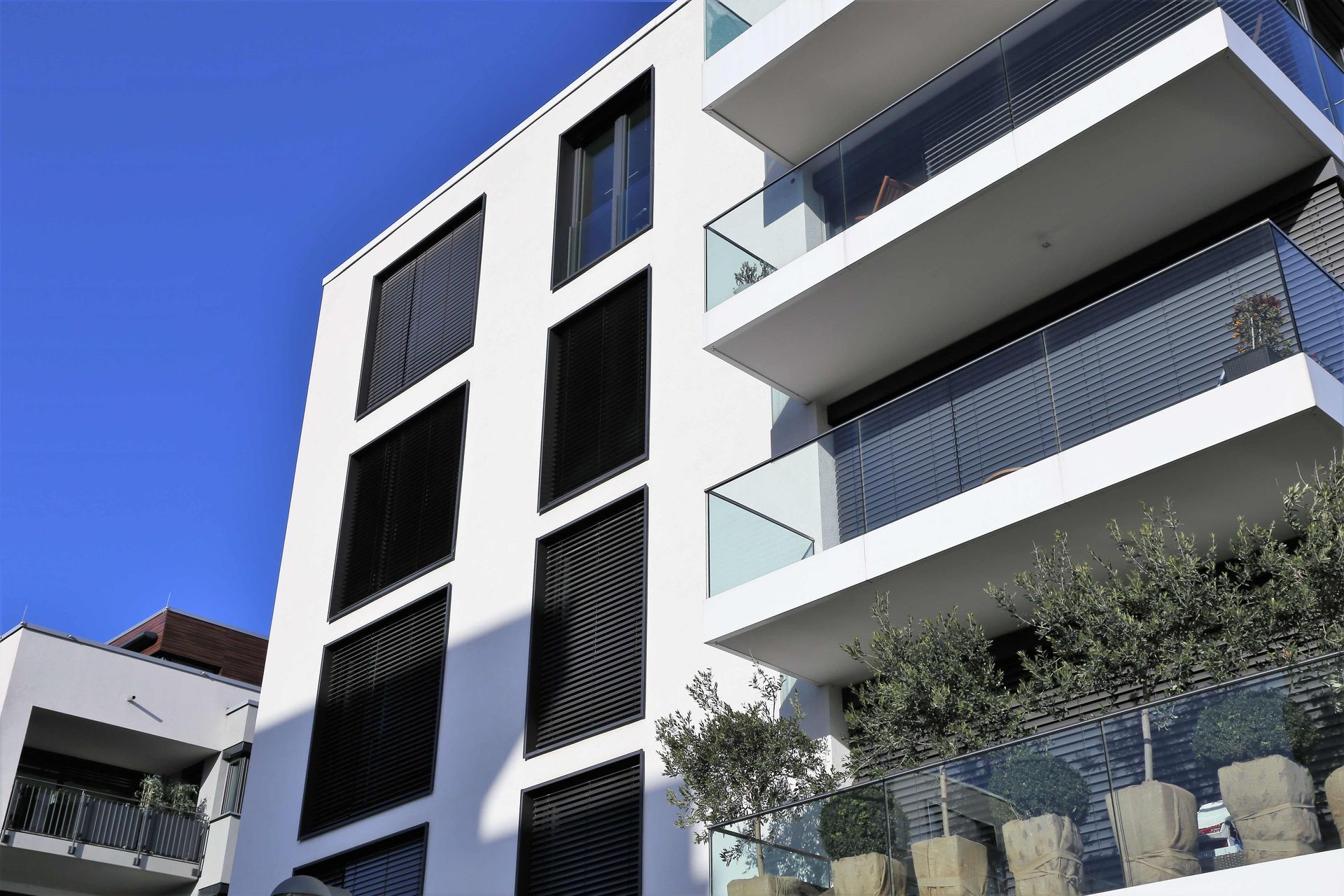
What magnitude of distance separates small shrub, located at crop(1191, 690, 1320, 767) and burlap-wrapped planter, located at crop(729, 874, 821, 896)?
2818 mm

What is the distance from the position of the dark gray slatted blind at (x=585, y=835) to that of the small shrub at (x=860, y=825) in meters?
4.01

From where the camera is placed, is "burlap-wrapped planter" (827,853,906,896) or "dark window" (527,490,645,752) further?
"dark window" (527,490,645,752)

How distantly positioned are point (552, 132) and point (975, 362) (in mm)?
9347

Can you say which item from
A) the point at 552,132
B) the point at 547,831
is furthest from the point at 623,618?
the point at 552,132

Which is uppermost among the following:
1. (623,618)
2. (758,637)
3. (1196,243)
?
(1196,243)

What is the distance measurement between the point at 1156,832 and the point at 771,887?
287 centimetres

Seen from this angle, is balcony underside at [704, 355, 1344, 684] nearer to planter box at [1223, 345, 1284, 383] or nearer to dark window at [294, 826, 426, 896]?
planter box at [1223, 345, 1284, 383]

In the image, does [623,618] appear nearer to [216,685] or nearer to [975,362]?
[975,362]

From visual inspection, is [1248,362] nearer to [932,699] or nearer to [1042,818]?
[932,699]

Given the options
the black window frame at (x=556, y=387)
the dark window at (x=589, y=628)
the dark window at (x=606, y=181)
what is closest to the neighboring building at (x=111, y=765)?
the dark window at (x=589, y=628)

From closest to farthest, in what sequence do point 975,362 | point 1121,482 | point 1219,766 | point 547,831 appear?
point 1219,766 → point 1121,482 → point 975,362 → point 547,831

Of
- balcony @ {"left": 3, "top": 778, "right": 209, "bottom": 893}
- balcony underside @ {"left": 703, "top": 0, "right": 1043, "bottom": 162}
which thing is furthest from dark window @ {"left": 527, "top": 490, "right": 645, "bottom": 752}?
balcony @ {"left": 3, "top": 778, "right": 209, "bottom": 893}

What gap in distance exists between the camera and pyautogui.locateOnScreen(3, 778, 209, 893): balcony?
65.8ft

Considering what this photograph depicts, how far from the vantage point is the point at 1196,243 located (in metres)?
11.0
